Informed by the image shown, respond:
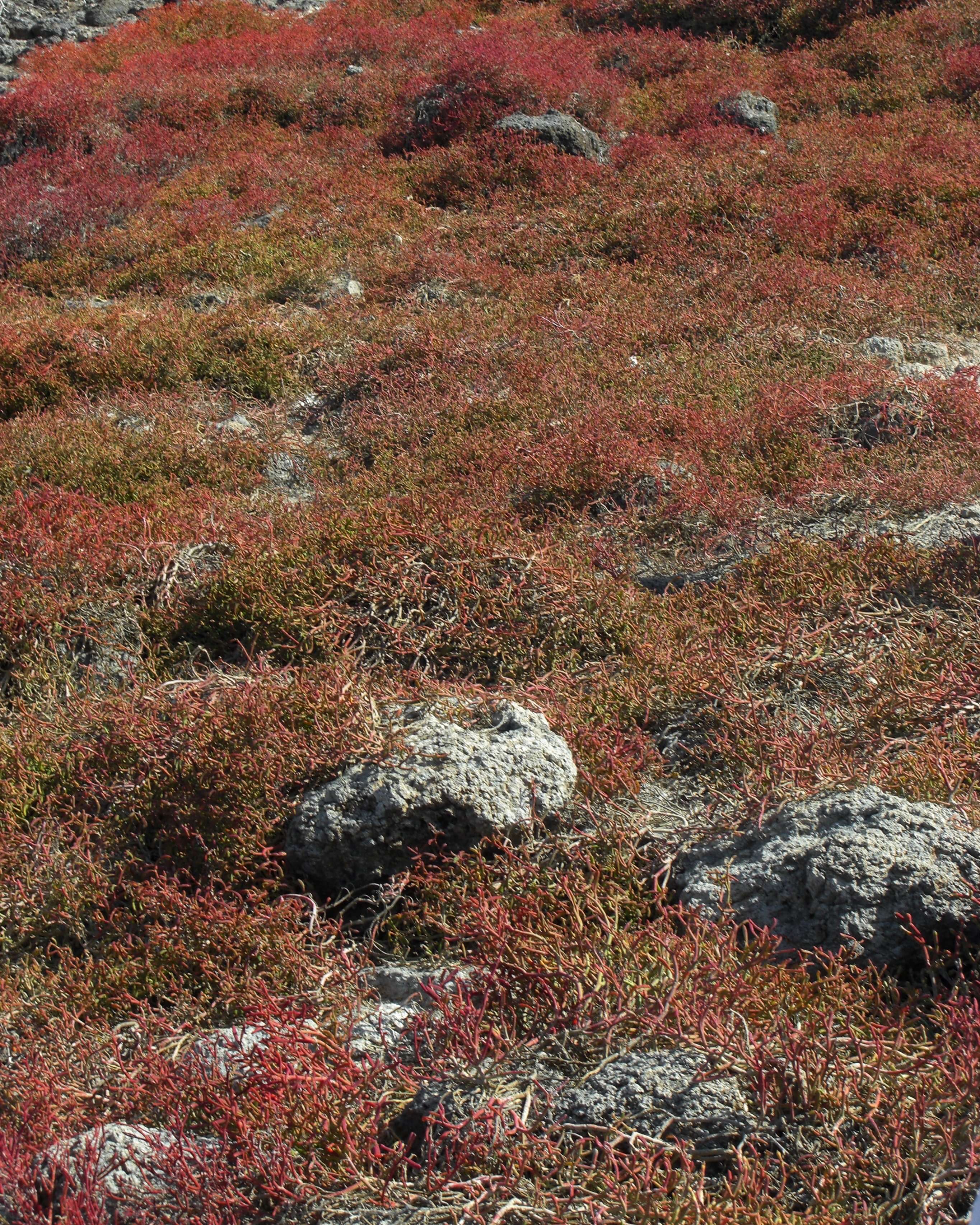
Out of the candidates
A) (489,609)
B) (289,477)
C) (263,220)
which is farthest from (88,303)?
(489,609)

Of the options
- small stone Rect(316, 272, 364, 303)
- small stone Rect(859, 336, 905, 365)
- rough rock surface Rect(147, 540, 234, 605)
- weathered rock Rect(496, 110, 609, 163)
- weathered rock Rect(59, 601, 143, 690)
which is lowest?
weathered rock Rect(59, 601, 143, 690)

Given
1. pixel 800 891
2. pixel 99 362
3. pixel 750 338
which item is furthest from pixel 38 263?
pixel 800 891

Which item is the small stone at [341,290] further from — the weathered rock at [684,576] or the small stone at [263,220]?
the weathered rock at [684,576]

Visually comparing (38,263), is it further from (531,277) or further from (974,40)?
(974,40)

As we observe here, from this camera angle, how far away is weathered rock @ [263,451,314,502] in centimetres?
773

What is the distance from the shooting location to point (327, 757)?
4.54 metres

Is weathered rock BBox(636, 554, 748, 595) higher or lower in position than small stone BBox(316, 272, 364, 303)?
lower

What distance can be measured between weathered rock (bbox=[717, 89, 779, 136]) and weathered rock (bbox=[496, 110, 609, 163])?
1.60 meters

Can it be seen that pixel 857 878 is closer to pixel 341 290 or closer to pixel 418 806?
pixel 418 806

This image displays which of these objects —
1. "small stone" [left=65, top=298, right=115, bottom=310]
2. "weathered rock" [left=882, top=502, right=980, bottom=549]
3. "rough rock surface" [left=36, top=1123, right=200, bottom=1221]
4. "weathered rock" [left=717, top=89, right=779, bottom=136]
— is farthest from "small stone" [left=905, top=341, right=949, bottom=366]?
"small stone" [left=65, top=298, right=115, bottom=310]

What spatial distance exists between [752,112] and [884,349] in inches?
267

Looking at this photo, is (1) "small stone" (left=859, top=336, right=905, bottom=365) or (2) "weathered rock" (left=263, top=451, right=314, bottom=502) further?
(1) "small stone" (left=859, top=336, right=905, bottom=365)

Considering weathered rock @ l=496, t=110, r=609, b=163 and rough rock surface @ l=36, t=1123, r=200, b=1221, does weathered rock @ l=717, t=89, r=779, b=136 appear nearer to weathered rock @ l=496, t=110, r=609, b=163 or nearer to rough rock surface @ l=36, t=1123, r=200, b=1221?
weathered rock @ l=496, t=110, r=609, b=163

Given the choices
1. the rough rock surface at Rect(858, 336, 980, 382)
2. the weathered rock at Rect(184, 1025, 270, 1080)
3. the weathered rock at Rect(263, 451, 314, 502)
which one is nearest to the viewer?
the weathered rock at Rect(184, 1025, 270, 1080)
